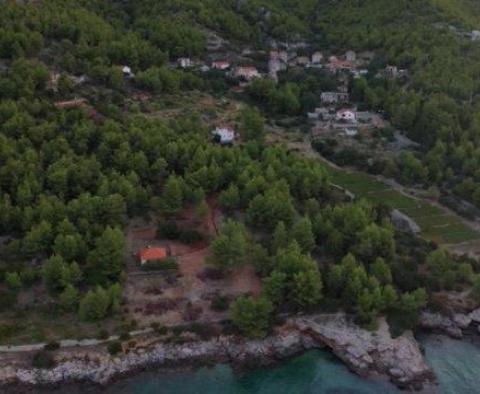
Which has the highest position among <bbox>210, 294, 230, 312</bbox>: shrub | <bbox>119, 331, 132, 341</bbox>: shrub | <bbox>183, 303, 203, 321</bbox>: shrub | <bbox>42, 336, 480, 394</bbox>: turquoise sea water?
<bbox>210, 294, 230, 312</bbox>: shrub

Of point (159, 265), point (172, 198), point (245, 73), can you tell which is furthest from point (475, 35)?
point (159, 265)

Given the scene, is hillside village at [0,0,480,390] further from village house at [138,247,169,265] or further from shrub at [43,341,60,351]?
shrub at [43,341,60,351]

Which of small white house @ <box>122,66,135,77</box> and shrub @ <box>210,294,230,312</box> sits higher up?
small white house @ <box>122,66,135,77</box>

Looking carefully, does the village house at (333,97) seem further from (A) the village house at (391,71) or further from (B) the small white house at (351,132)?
(B) the small white house at (351,132)

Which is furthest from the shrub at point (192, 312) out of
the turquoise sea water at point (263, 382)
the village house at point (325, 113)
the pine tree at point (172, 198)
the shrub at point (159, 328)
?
the village house at point (325, 113)

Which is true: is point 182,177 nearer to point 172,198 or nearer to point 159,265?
point 172,198

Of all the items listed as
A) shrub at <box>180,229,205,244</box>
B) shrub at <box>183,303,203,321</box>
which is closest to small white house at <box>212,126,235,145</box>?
shrub at <box>180,229,205,244</box>
